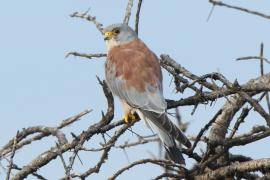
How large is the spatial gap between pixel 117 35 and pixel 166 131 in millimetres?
1859

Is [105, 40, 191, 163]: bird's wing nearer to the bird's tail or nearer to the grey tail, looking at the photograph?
the bird's tail

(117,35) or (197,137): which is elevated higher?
(117,35)

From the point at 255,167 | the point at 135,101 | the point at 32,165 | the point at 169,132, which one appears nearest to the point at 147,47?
the point at 135,101

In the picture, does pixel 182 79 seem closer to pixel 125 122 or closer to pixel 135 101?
pixel 125 122

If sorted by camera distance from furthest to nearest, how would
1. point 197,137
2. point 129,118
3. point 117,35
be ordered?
1. point 117,35
2. point 129,118
3. point 197,137

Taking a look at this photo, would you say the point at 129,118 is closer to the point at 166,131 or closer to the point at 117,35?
the point at 166,131

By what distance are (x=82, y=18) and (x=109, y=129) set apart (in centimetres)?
113

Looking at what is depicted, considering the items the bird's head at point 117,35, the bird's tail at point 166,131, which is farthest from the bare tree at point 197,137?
the bird's head at point 117,35

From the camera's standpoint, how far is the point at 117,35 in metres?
5.75

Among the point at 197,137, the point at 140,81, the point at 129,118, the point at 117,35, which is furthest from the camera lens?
the point at 117,35

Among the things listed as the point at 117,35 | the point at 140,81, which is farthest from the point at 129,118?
the point at 117,35

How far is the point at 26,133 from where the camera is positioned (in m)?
3.83

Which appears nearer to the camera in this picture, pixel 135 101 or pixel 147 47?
pixel 135 101

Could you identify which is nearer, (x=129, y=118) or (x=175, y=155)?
(x=175, y=155)
